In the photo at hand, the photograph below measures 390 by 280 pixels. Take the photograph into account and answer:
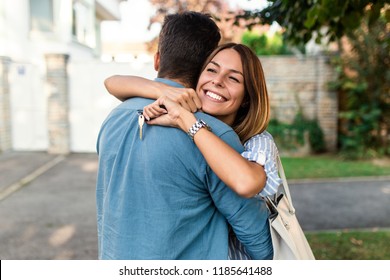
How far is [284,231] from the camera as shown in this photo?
1366mm

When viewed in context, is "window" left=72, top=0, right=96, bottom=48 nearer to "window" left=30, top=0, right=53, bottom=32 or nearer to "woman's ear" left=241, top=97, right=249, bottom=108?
"window" left=30, top=0, right=53, bottom=32

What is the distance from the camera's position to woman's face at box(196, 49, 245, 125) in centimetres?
145

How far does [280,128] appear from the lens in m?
9.71

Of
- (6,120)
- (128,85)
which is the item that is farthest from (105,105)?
(128,85)

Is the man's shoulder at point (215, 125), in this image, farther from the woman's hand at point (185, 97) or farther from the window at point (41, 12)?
the window at point (41, 12)

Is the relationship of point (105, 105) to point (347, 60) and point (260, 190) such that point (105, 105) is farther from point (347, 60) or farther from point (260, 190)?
point (260, 190)

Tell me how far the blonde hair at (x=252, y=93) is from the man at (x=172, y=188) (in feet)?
0.37

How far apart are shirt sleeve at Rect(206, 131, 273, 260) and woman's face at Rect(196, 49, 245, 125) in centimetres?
19

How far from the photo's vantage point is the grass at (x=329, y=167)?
25.3 feet

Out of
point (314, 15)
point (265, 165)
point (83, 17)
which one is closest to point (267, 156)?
point (265, 165)

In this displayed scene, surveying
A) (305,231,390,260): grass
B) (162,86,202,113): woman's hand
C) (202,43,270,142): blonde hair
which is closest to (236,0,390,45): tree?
(202,43,270,142): blonde hair

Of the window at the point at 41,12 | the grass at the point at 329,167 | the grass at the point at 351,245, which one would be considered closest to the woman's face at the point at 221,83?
the grass at the point at 351,245

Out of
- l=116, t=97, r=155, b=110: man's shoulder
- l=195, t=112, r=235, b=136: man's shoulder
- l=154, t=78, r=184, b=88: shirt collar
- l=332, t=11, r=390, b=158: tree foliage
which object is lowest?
l=332, t=11, r=390, b=158: tree foliage

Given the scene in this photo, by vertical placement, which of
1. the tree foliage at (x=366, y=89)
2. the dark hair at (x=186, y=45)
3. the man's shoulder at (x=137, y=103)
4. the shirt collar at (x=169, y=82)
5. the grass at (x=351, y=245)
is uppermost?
the dark hair at (x=186, y=45)
